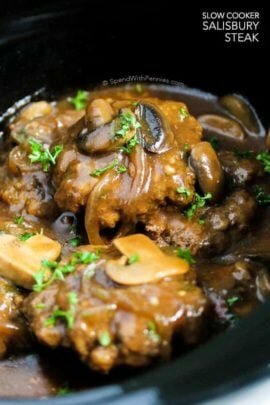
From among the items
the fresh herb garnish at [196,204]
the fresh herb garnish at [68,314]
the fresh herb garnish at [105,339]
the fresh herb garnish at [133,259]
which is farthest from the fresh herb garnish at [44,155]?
the fresh herb garnish at [105,339]

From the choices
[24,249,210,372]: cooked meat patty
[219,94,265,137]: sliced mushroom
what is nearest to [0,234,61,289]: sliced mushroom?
[24,249,210,372]: cooked meat patty

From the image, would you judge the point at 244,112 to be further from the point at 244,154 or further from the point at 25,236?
the point at 25,236

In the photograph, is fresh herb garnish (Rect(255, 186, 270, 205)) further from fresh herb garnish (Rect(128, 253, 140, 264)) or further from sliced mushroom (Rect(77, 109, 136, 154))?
fresh herb garnish (Rect(128, 253, 140, 264))

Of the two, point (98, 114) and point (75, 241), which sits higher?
point (98, 114)

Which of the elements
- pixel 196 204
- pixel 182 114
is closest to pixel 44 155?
pixel 182 114

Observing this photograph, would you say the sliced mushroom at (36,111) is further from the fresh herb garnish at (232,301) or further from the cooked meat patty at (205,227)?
the fresh herb garnish at (232,301)

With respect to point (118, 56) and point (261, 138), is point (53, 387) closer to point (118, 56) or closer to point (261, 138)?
point (261, 138)

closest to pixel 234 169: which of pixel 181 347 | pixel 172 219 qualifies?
pixel 172 219

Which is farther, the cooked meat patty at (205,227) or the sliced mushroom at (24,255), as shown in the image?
the cooked meat patty at (205,227)
